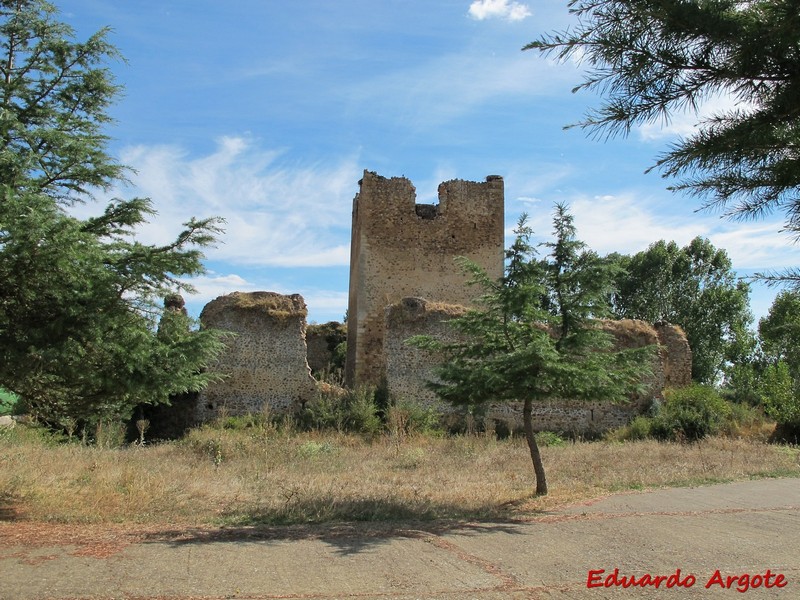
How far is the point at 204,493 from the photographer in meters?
9.13

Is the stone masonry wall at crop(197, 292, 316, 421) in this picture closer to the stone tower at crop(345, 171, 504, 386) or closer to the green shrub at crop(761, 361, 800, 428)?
the stone tower at crop(345, 171, 504, 386)

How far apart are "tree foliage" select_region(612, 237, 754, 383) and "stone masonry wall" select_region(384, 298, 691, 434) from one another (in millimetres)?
15402

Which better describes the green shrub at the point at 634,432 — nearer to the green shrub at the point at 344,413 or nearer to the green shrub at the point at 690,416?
the green shrub at the point at 690,416

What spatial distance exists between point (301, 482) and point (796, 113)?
327 inches

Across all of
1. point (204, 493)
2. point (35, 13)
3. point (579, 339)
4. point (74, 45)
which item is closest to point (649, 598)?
point (579, 339)

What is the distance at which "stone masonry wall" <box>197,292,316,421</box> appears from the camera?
18.2 meters

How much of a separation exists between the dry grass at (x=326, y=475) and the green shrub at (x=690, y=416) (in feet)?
5.06

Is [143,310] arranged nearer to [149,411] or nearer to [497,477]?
[497,477]

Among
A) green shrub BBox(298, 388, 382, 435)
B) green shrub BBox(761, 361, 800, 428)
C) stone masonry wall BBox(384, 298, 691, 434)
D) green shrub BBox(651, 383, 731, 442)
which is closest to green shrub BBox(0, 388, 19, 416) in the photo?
green shrub BBox(298, 388, 382, 435)

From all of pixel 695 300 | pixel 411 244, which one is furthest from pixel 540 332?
pixel 695 300

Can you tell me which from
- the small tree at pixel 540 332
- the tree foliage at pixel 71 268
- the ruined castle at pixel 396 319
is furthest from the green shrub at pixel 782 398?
the tree foliage at pixel 71 268

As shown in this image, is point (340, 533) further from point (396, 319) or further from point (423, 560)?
point (396, 319)

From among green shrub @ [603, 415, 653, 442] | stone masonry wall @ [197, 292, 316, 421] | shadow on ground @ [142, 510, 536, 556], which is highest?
stone masonry wall @ [197, 292, 316, 421]

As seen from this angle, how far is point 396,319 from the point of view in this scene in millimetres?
18969
